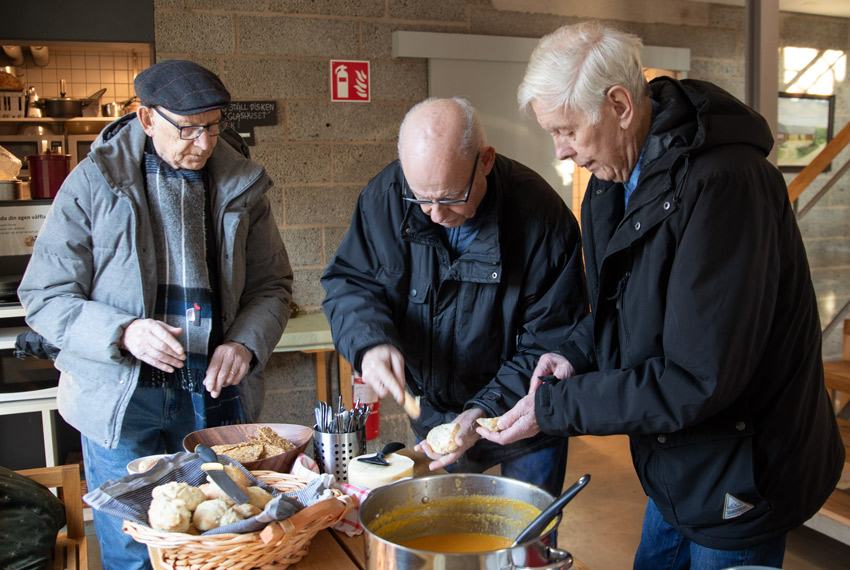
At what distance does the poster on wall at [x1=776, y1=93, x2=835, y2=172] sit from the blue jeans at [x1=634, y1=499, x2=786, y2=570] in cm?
294

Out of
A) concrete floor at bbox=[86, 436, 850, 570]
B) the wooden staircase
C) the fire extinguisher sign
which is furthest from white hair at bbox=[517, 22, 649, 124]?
the fire extinguisher sign

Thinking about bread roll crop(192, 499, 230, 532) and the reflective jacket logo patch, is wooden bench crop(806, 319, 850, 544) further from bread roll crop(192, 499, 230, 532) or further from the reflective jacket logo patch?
bread roll crop(192, 499, 230, 532)

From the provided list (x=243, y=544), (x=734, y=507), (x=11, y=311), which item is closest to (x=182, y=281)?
(x=243, y=544)

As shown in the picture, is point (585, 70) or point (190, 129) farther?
point (190, 129)

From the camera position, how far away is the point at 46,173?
384cm

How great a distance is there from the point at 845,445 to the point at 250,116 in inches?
125

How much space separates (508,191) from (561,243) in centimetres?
18

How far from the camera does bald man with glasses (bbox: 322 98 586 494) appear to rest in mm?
1654

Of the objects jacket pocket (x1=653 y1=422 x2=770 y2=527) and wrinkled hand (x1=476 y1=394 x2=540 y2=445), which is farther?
wrinkled hand (x1=476 y1=394 x2=540 y2=445)

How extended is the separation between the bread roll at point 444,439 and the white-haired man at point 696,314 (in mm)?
116

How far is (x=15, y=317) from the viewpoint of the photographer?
146 inches

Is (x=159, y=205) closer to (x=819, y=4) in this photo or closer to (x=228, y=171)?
(x=228, y=171)

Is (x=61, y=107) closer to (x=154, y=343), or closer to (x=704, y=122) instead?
(x=154, y=343)

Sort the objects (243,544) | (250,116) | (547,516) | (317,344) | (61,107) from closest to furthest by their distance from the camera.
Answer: (547,516)
(243,544)
(317,344)
(250,116)
(61,107)
